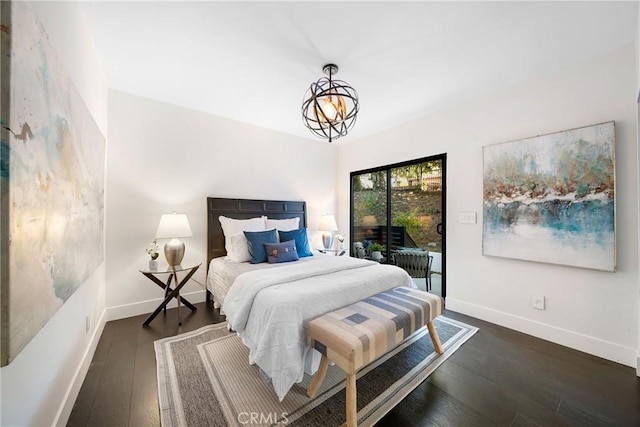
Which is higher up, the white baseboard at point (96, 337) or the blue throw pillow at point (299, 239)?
the blue throw pillow at point (299, 239)

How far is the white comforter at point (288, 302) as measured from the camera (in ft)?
5.24

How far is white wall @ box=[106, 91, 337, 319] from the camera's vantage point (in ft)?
9.29

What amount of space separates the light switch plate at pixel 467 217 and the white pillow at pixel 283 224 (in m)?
2.31

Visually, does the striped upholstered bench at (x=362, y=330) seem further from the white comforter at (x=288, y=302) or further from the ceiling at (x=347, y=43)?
the ceiling at (x=347, y=43)

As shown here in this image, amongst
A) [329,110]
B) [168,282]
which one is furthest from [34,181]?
[168,282]

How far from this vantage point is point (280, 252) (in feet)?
9.93

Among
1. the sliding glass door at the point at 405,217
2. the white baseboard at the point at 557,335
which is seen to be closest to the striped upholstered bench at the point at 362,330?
the white baseboard at the point at 557,335

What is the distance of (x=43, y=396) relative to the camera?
3.97ft

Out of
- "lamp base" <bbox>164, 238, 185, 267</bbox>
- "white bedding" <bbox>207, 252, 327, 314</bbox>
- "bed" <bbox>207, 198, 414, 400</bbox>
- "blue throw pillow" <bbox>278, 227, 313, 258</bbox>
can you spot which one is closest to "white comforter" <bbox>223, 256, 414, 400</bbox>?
"bed" <bbox>207, 198, 414, 400</bbox>

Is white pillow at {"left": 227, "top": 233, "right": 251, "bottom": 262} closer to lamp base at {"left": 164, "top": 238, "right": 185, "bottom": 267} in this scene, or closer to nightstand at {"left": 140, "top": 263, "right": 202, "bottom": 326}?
nightstand at {"left": 140, "top": 263, "right": 202, "bottom": 326}

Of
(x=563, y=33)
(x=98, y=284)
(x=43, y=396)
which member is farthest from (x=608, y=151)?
(x=98, y=284)

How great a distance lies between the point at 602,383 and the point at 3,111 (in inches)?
143

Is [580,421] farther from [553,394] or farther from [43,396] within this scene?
[43,396]

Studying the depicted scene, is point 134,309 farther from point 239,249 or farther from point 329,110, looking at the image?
point 329,110
